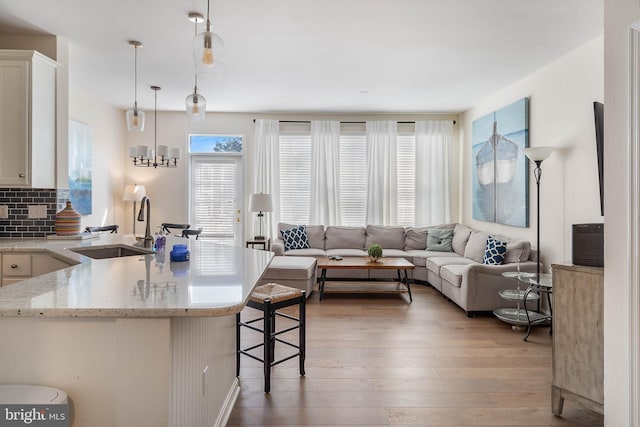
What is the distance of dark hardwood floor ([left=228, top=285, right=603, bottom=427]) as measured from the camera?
7.79 ft

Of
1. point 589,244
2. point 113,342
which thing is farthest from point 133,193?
point 589,244

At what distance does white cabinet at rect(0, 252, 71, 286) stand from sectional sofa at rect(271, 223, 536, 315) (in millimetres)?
3306

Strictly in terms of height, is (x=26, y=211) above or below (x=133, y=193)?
below

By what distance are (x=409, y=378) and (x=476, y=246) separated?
122 inches

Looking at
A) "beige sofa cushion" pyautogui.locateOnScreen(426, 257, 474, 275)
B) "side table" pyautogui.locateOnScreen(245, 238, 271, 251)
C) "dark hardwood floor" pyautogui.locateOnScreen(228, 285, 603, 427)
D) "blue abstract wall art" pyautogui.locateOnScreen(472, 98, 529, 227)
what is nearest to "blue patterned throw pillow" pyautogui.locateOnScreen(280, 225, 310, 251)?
"side table" pyautogui.locateOnScreen(245, 238, 271, 251)

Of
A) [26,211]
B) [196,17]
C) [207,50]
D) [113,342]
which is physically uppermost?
[196,17]

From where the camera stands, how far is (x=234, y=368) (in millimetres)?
2689

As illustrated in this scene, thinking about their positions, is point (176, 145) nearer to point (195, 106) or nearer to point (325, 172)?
point (325, 172)

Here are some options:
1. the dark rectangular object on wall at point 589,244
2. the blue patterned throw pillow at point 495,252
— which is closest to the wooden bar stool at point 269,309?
A: the dark rectangular object on wall at point 589,244

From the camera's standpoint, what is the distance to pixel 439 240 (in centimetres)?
648

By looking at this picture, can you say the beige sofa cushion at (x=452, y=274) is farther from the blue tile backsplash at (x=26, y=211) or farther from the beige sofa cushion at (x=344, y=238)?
the blue tile backsplash at (x=26, y=211)

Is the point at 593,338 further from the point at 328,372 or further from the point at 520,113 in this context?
the point at 520,113

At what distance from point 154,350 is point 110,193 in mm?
5984

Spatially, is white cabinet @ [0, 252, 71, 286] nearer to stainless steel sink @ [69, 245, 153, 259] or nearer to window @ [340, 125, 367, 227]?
stainless steel sink @ [69, 245, 153, 259]
